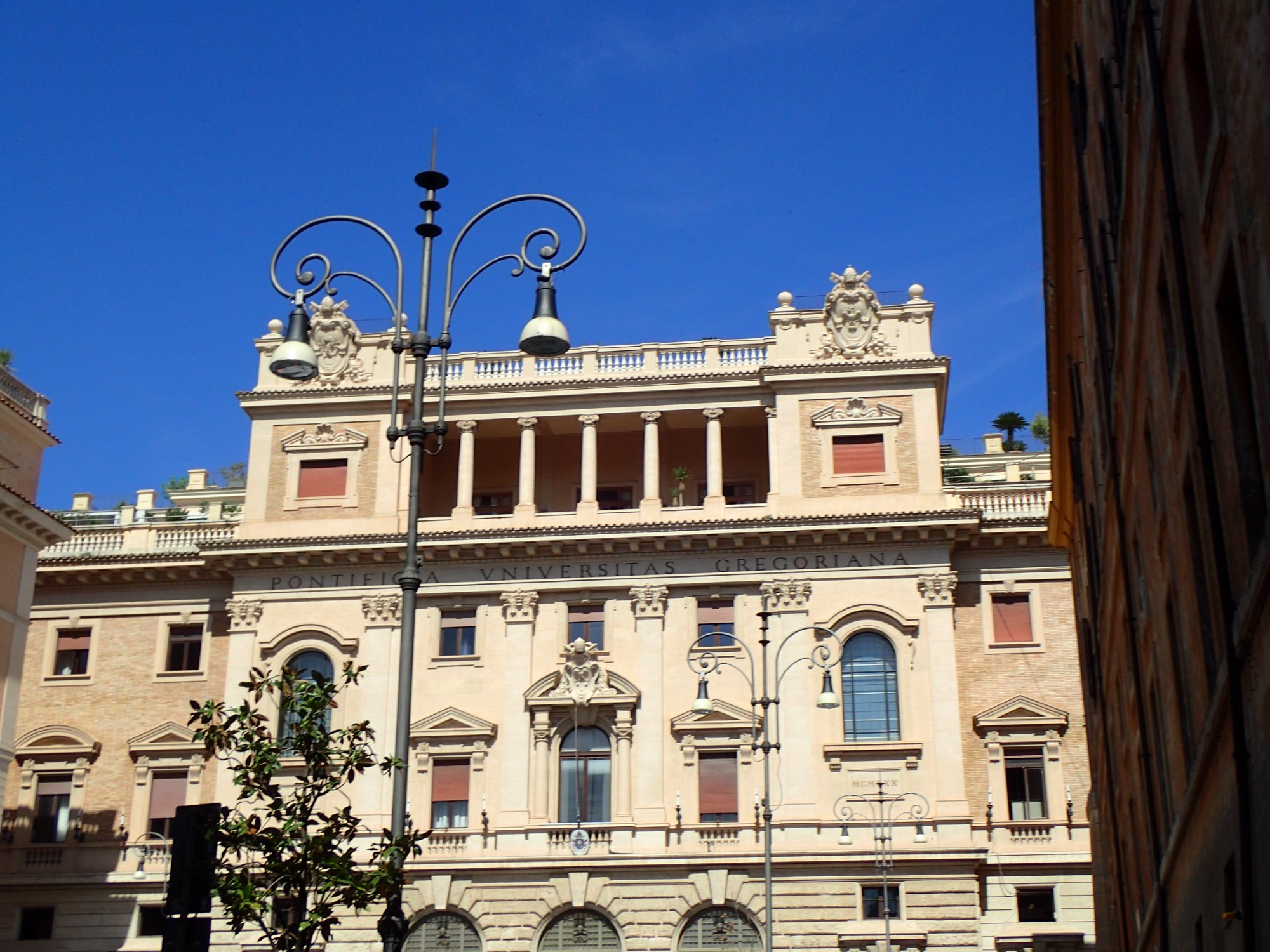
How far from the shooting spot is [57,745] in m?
47.3

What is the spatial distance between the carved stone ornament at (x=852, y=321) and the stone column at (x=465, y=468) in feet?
34.4

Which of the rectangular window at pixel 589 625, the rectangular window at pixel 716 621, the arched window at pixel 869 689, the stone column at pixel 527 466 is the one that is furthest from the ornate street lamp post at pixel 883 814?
the stone column at pixel 527 466

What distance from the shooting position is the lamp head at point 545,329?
16547mm

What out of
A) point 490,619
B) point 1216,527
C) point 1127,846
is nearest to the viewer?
point 1216,527

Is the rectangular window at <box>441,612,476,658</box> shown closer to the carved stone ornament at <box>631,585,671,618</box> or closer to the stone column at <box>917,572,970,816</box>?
the carved stone ornament at <box>631,585,671,618</box>

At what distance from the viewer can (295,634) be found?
46.1 meters

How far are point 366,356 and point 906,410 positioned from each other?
16.5 metres

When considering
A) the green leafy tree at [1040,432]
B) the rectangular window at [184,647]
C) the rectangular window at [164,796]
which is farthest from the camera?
the green leafy tree at [1040,432]

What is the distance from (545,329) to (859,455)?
30.2 metres

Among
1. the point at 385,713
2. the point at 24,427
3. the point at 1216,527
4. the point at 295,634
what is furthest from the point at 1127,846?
the point at 24,427

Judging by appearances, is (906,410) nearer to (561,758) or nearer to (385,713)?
(561,758)

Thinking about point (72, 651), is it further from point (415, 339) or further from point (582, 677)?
point (415, 339)

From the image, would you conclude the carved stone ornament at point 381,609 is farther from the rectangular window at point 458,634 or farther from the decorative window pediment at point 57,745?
the decorative window pediment at point 57,745

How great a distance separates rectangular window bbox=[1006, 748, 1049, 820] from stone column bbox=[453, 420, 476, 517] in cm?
1691
